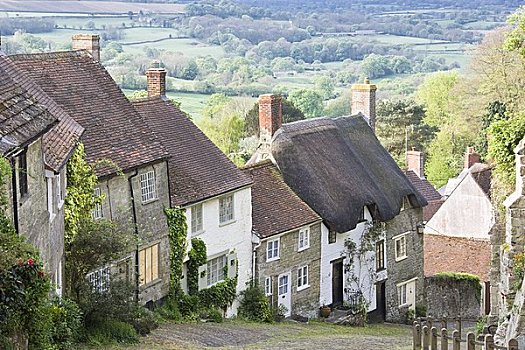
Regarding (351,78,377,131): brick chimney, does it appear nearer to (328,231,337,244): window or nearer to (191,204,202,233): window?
(328,231,337,244): window

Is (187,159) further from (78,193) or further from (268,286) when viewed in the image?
(78,193)

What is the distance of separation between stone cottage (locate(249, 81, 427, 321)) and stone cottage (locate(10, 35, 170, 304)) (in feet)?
25.8

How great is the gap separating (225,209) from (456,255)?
16.0 meters

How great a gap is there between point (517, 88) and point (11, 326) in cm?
4964

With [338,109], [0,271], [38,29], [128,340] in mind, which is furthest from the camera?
[338,109]

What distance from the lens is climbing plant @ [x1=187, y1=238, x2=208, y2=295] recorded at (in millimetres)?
31562

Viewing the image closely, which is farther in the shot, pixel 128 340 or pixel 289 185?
pixel 289 185

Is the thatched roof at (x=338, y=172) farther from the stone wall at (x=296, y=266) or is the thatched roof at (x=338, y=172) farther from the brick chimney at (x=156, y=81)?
the brick chimney at (x=156, y=81)

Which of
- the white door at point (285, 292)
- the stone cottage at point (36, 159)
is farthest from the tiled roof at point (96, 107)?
the white door at point (285, 292)

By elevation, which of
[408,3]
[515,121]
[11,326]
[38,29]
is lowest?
[11,326]

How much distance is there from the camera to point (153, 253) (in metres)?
29.9

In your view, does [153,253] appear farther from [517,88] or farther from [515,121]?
[517,88]

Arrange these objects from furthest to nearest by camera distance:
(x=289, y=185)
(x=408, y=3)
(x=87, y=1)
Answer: (x=408, y=3)
(x=87, y=1)
(x=289, y=185)

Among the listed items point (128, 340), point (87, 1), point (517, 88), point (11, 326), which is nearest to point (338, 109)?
point (87, 1)
